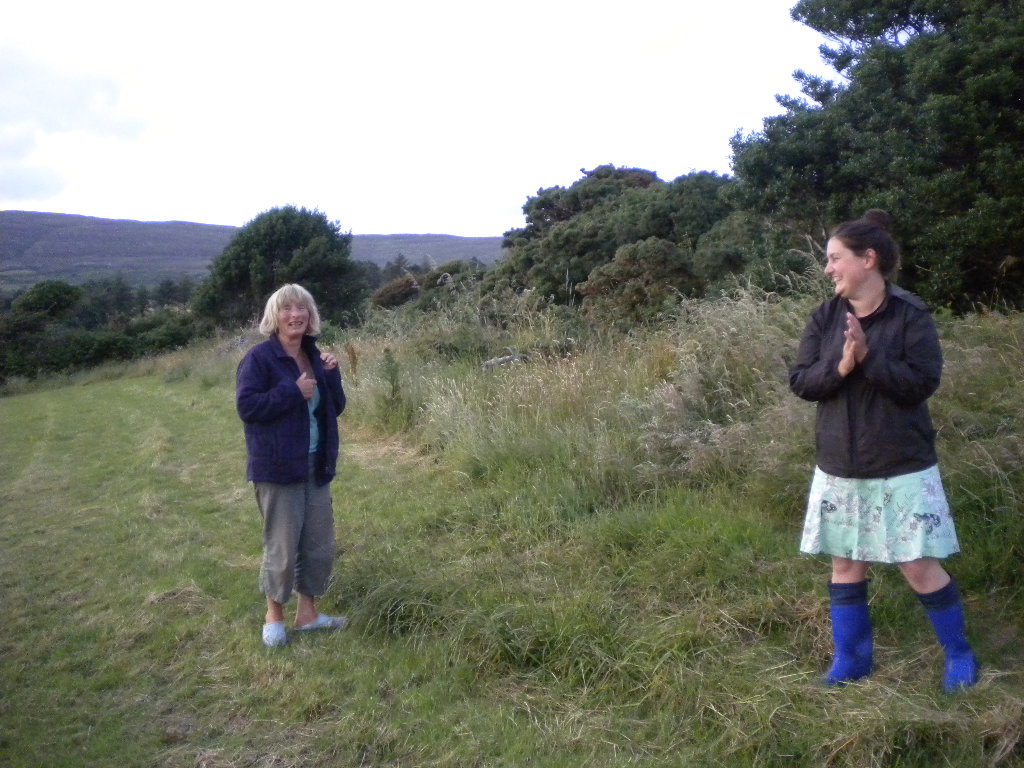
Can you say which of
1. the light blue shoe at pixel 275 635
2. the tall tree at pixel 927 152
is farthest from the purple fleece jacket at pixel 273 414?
the tall tree at pixel 927 152

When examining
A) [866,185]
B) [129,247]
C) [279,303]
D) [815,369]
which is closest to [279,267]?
[866,185]

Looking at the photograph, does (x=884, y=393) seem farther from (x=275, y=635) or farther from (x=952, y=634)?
(x=275, y=635)

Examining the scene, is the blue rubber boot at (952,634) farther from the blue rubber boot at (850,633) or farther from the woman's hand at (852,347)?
the woman's hand at (852,347)

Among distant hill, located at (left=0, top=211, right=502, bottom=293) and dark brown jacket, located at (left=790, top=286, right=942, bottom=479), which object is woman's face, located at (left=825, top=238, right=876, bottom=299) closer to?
dark brown jacket, located at (left=790, top=286, right=942, bottom=479)

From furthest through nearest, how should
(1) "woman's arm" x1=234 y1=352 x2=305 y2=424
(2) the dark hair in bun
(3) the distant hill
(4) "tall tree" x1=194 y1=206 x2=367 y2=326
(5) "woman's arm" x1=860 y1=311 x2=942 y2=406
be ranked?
(3) the distant hill
(4) "tall tree" x1=194 y1=206 x2=367 y2=326
(1) "woman's arm" x1=234 y1=352 x2=305 y2=424
(2) the dark hair in bun
(5) "woman's arm" x1=860 y1=311 x2=942 y2=406

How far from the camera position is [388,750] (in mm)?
3639

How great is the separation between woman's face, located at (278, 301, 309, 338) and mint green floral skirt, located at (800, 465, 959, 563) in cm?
262

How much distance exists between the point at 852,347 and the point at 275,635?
122 inches

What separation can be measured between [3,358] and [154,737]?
33686mm

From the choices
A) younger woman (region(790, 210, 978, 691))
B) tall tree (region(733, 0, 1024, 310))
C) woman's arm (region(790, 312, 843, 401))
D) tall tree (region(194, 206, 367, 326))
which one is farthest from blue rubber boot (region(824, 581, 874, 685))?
tall tree (region(194, 206, 367, 326))

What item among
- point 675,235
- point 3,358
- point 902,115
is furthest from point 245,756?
point 3,358

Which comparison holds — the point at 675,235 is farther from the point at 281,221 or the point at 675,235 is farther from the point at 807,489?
the point at 281,221

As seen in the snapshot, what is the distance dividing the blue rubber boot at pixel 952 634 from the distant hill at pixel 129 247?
7098 cm

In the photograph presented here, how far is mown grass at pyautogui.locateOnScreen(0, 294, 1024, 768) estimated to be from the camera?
11.7ft
